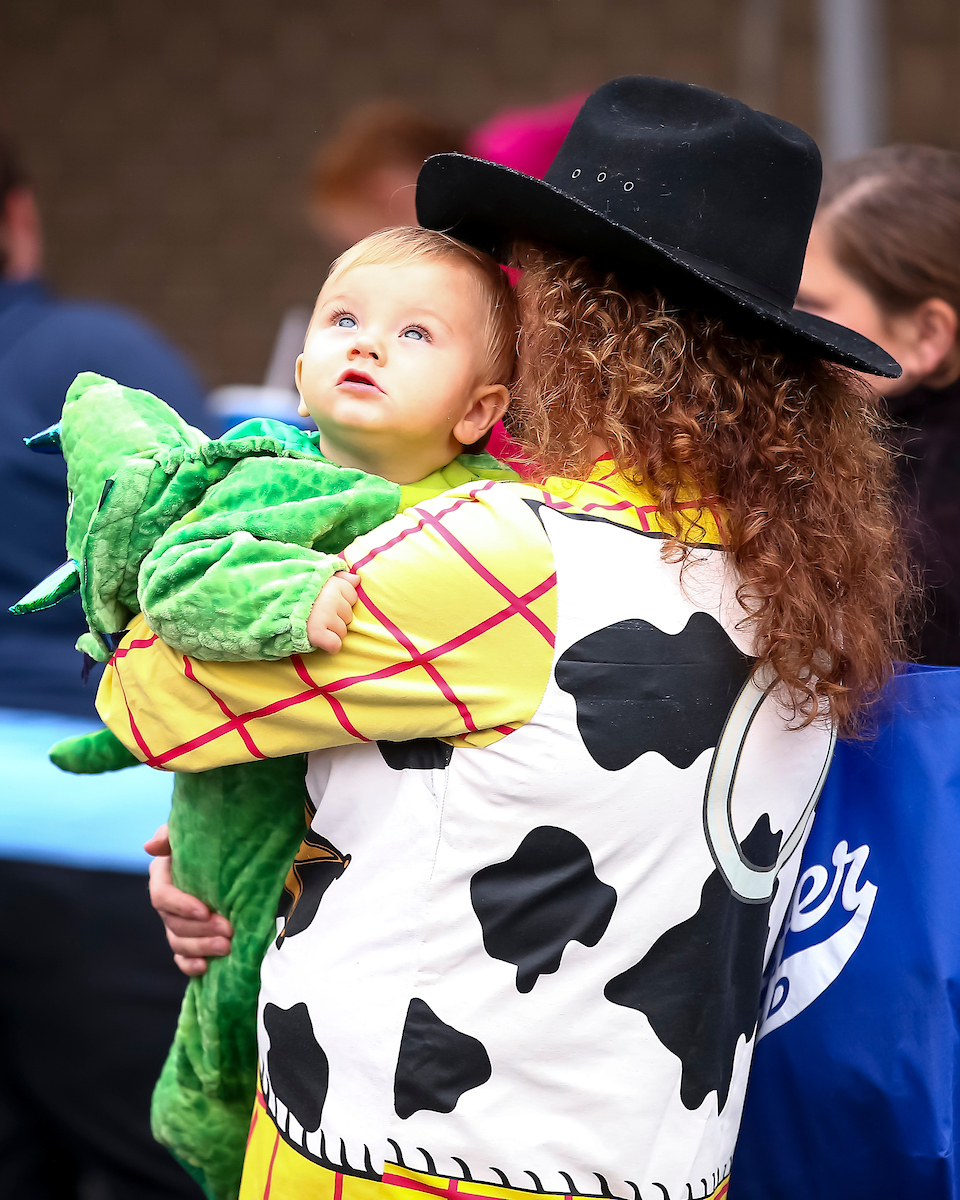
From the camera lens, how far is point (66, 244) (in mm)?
7059

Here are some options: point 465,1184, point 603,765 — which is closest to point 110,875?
point 465,1184

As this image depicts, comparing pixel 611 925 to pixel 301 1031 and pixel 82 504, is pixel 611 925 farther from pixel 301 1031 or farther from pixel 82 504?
pixel 82 504

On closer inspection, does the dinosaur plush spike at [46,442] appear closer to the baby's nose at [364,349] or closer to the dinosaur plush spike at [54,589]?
the dinosaur plush spike at [54,589]

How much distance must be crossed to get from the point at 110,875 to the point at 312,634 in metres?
1.21

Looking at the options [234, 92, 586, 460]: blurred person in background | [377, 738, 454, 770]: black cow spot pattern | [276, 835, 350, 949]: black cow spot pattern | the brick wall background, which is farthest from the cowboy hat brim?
the brick wall background

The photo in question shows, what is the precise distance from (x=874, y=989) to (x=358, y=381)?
87cm

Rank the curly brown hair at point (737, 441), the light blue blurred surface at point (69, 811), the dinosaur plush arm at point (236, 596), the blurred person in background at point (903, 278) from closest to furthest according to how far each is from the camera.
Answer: the dinosaur plush arm at point (236, 596)
the curly brown hair at point (737, 441)
the blurred person in background at point (903, 278)
the light blue blurred surface at point (69, 811)

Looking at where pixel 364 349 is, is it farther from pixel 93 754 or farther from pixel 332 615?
pixel 93 754

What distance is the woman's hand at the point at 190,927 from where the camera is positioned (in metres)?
1.43

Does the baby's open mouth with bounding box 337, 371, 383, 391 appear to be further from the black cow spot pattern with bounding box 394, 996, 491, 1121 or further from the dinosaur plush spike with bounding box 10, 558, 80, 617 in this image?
the black cow spot pattern with bounding box 394, 996, 491, 1121

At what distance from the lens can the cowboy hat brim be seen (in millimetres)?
1221

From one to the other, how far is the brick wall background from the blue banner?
5.59m

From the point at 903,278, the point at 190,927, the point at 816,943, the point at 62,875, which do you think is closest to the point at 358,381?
the point at 190,927

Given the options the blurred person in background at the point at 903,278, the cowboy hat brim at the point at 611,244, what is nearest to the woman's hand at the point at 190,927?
the cowboy hat brim at the point at 611,244
